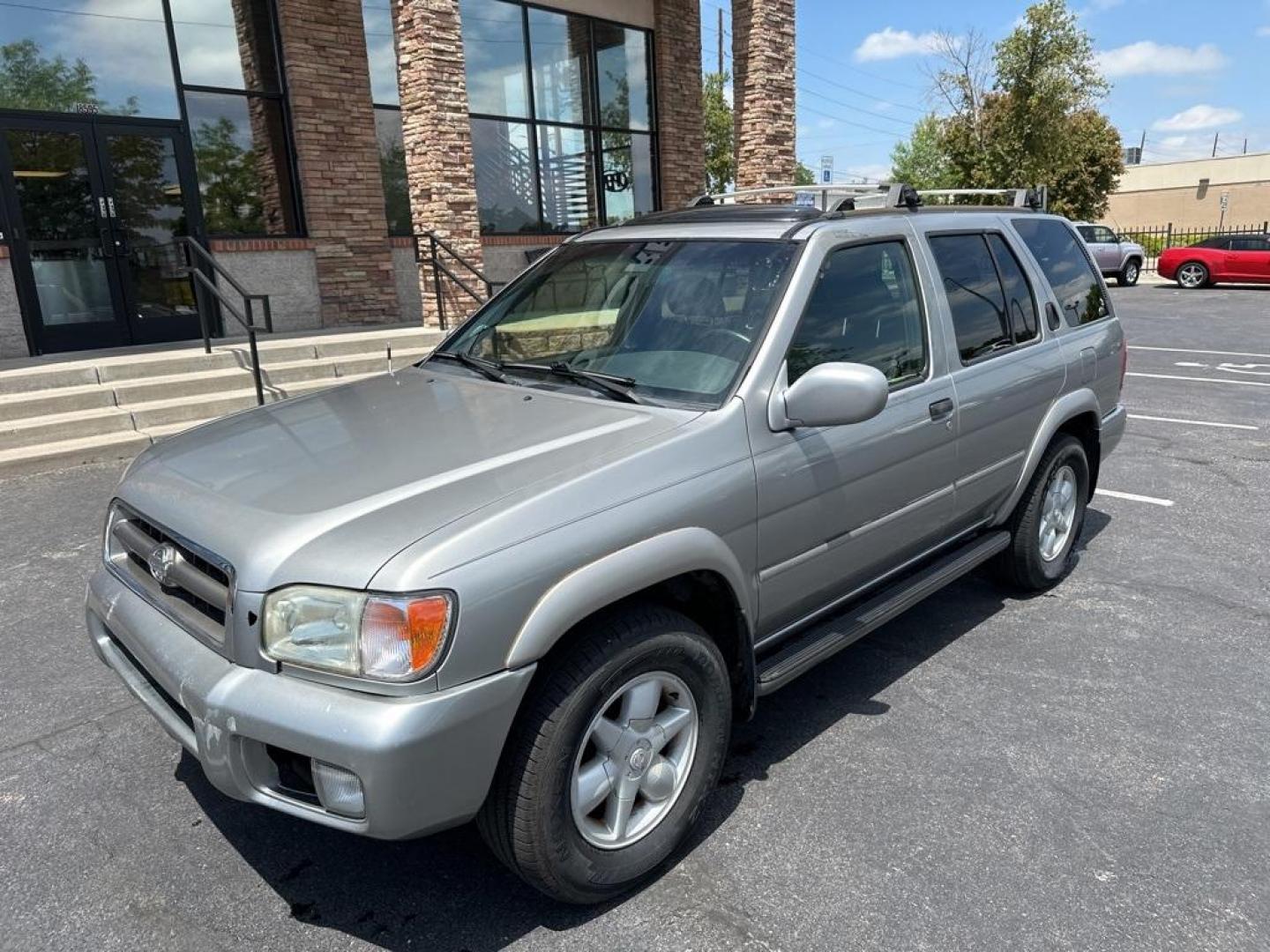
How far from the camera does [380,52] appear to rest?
12.6 metres

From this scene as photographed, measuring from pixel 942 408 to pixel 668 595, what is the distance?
5.01 ft

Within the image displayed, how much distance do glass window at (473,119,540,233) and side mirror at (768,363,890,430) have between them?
1166cm

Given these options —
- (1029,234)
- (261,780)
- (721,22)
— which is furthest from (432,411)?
(721,22)

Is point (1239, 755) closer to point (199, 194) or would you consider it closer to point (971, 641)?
point (971, 641)

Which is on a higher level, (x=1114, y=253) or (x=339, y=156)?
(x=339, y=156)

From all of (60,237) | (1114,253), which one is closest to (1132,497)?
(60,237)

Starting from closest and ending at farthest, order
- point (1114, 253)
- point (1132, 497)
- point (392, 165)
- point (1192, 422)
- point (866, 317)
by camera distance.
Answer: point (866, 317), point (1132, 497), point (1192, 422), point (392, 165), point (1114, 253)

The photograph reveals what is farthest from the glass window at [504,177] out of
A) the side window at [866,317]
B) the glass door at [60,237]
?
the side window at [866,317]

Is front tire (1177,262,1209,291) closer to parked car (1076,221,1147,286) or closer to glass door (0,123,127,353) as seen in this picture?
parked car (1076,221,1147,286)

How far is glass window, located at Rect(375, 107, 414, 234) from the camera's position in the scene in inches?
497

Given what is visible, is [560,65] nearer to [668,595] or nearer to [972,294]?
[972,294]

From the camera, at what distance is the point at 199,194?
35.9 ft

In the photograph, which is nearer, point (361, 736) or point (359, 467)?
point (361, 736)

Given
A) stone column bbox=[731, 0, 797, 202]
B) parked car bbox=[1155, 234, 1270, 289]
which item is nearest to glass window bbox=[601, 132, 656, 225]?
stone column bbox=[731, 0, 797, 202]
